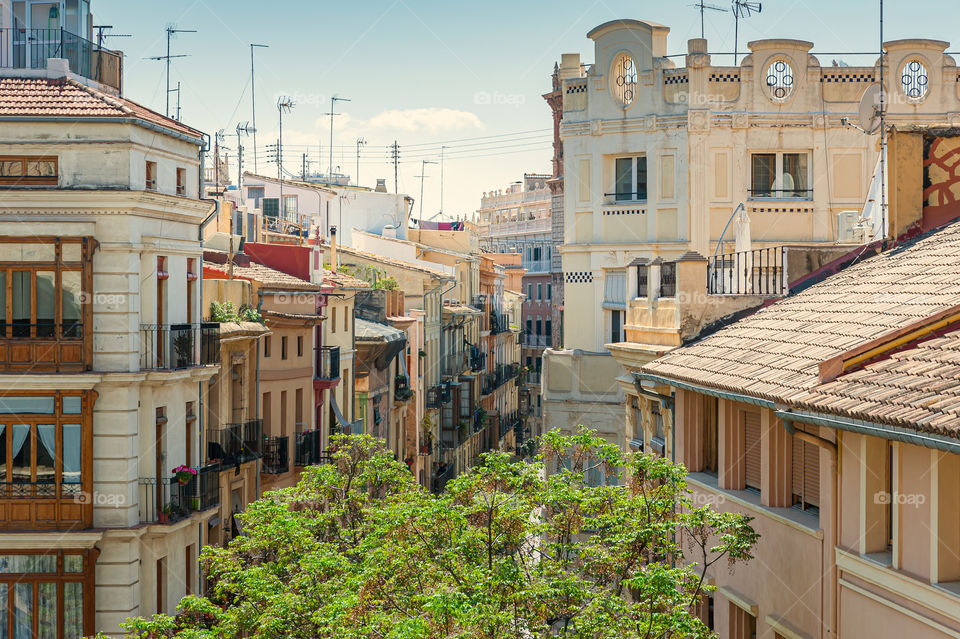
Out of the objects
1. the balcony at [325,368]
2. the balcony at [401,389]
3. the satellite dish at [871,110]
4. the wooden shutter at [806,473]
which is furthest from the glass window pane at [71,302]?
the balcony at [401,389]

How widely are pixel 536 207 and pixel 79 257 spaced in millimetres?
94153

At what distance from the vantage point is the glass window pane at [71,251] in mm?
23328

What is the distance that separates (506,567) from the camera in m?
12.6

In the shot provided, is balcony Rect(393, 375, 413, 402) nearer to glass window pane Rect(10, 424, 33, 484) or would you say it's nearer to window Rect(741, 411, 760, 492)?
glass window pane Rect(10, 424, 33, 484)

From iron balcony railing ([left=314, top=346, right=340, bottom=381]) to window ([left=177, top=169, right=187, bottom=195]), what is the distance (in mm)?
10176

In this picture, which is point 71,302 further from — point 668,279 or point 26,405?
point 668,279

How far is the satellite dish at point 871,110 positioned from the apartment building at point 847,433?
3823 millimetres

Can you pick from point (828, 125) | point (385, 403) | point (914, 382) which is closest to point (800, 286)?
point (914, 382)

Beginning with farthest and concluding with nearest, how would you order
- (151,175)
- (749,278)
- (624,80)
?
(624,80)
(151,175)
(749,278)

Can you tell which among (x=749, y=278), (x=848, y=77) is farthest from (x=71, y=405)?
(x=848, y=77)

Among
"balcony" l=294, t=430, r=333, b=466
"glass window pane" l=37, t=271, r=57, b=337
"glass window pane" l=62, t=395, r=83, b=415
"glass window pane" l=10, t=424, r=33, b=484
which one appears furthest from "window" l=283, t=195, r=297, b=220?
"glass window pane" l=10, t=424, r=33, b=484

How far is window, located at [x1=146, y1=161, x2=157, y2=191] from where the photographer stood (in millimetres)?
24703

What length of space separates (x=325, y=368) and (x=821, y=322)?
75.0 feet

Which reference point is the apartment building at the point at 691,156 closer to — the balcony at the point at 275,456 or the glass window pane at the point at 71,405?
the balcony at the point at 275,456
